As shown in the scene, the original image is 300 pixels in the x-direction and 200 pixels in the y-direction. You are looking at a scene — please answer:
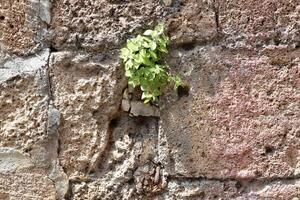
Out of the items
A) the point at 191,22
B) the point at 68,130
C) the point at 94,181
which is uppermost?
the point at 191,22

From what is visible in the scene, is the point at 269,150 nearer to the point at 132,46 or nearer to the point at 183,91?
the point at 183,91

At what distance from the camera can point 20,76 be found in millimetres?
1531

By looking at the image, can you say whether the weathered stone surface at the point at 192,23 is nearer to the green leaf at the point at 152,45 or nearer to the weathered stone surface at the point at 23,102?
the green leaf at the point at 152,45

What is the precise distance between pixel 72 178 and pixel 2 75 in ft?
1.03

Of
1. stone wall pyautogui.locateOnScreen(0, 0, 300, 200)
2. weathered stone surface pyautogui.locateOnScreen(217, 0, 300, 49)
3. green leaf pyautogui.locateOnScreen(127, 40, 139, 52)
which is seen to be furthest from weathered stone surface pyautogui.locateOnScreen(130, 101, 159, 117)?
weathered stone surface pyautogui.locateOnScreen(217, 0, 300, 49)

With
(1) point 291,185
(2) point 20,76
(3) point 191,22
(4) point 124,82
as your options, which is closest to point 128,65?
(4) point 124,82

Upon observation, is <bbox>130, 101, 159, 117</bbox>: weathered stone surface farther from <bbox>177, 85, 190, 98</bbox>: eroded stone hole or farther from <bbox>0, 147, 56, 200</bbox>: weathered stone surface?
<bbox>0, 147, 56, 200</bbox>: weathered stone surface

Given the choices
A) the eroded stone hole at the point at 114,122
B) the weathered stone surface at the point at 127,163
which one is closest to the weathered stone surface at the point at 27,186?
the weathered stone surface at the point at 127,163

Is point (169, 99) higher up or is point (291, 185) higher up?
point (169, 99)

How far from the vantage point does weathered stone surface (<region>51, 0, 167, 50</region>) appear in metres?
1.46

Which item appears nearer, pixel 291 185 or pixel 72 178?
pixel 291 185

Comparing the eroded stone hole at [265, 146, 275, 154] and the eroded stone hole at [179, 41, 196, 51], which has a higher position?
the eroded stone hole at [179, 41, 196, 51]

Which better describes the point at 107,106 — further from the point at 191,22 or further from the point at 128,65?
the point at 191,22

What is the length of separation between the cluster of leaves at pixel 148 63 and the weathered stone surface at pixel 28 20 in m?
0.23
